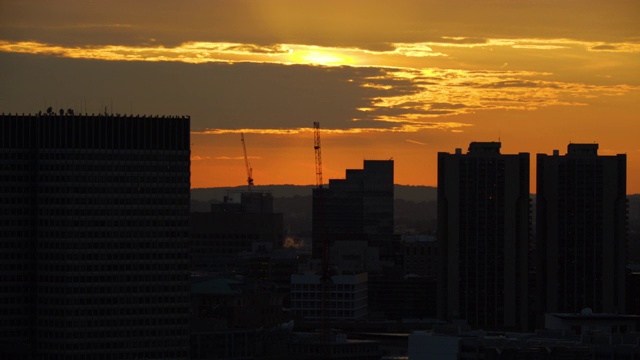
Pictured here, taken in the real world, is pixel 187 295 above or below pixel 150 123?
below

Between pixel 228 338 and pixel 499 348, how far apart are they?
40.4 metres

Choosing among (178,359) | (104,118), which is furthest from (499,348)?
(104,118)

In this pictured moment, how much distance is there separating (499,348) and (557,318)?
33410 mm

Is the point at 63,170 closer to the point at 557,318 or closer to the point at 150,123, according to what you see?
the point at 150,123

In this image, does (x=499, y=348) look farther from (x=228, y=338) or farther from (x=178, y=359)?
(x=228, y=338)

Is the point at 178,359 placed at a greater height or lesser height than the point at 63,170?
lesser

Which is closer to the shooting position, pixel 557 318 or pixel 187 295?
pixel 187 295

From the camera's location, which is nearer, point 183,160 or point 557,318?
point 183,160

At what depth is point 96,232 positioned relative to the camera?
15200 cm

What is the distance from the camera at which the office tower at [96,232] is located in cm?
15062

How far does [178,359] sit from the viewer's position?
498 ft

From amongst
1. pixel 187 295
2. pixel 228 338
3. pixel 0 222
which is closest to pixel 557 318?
pixel 228 338

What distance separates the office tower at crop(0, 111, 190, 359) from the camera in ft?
494

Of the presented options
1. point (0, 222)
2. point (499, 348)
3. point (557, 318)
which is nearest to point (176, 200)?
point (0, 222)
